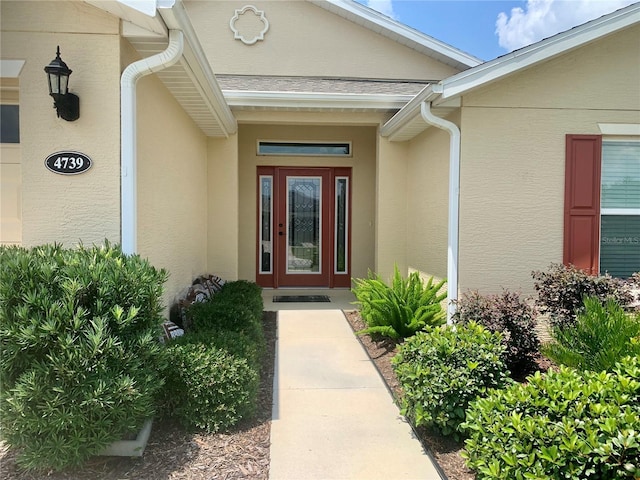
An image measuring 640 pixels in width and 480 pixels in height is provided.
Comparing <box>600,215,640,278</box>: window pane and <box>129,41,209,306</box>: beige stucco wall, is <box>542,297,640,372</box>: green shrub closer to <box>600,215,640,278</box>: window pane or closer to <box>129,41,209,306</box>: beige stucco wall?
<box>600,215,640,278</box>: window pane

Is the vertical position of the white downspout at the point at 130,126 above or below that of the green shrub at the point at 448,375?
above

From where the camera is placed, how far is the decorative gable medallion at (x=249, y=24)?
8.30m

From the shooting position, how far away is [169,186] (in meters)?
4.99

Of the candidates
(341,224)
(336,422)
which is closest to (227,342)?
(336,422)

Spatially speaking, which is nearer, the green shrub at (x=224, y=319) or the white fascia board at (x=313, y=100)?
the green shrub at (x=224, y=319)

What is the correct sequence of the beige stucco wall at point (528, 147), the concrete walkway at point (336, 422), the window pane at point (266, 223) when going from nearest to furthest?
1. the concrete walkway at point (336, 422)
2. the beige stucco wall at point (528, 147)
3. the window pane at point (266, 223)

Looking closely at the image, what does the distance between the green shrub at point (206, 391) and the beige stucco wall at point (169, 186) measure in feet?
4.24

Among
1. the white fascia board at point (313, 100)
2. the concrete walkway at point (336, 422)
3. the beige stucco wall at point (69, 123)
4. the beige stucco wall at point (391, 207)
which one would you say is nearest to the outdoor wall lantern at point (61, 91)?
the beige stucco wall at point (69, 123)

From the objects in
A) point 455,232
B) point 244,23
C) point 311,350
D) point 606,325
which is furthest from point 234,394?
point 244,23

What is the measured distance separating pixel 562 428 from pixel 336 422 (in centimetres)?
178

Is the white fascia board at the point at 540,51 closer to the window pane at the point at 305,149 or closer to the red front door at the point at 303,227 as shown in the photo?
the window pane at the point at 305,149

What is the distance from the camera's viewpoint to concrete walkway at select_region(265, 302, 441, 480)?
2.87 metres

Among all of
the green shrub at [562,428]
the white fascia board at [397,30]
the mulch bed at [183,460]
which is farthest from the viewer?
the white fascia board at [397,30]

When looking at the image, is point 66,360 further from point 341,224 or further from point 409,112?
point 341,224
